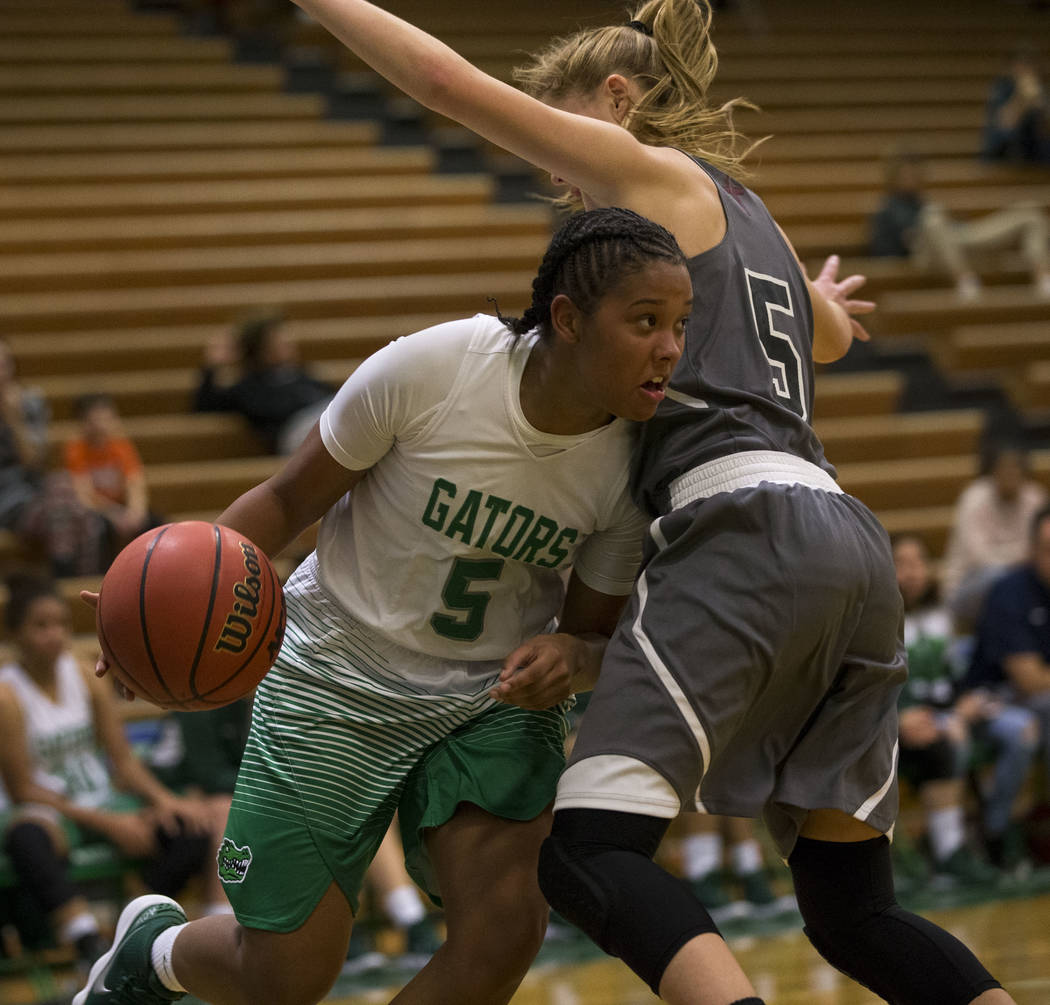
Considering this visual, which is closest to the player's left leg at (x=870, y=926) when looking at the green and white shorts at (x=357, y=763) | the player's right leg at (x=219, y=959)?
the green and white shorts at (x=357, y=763)

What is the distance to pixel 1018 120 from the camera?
10.7 m

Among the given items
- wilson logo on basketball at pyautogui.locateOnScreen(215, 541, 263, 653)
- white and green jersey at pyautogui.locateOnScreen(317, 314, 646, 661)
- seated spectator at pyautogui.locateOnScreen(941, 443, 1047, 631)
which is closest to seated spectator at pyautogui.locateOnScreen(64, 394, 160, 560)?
seated spectator at pyautogui.locateOnScreen(941, 443, 1047, 631)

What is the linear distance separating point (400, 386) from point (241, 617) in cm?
45

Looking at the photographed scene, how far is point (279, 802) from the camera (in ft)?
8.54

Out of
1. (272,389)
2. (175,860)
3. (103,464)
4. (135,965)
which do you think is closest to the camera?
(135,965)

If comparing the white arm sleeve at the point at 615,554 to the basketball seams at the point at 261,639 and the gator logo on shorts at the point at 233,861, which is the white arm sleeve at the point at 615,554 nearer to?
the basketball seams at the point at 261,639

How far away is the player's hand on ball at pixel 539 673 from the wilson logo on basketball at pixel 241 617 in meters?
0.40

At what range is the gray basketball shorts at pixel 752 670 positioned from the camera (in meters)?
2.17

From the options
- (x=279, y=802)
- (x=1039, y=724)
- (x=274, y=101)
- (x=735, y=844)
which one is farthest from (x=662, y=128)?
(x=274, y=101)

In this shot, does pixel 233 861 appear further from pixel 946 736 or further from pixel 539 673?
pixel 946 736

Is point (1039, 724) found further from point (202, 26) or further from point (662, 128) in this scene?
point (202, 26)

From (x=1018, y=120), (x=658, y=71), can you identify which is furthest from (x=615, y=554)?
(x=1018, y=120)

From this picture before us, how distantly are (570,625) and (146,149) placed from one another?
24.7ft

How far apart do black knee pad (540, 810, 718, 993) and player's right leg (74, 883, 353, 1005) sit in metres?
0.53
